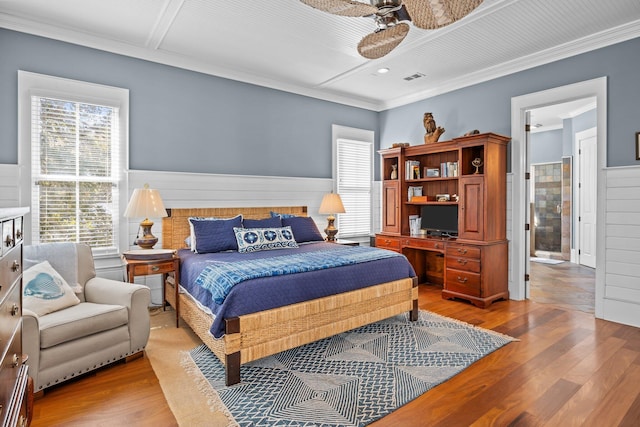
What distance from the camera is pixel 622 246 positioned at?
11.9ft

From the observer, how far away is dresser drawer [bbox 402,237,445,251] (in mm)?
4691

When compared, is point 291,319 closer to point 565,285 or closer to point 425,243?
point 425,243

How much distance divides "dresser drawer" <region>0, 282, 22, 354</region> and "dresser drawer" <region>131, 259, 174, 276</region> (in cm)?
172

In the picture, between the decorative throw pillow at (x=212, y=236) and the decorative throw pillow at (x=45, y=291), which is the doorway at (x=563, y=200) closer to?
the decorative throw pillow at (x=212, y=236)

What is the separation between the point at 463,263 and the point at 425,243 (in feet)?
2.00

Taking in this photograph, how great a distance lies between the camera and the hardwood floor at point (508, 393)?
6.77 feet

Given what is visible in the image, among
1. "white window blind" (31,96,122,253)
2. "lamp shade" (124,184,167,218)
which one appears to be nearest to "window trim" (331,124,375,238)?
"lamp shade" (124,184,167,218)

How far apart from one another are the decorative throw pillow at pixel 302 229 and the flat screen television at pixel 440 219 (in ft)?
5.29

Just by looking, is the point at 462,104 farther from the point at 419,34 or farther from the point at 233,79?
the point at 233,79

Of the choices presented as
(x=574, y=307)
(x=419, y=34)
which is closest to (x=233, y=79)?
(x=419, y=34)

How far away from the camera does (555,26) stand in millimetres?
3512

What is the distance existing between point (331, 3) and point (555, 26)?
258 centimetres

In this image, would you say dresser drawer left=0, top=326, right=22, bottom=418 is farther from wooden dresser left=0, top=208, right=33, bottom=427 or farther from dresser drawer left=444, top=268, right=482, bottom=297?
dresser drawer left=444, top=268, right=482, bottom=297

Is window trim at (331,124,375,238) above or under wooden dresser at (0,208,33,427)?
above
